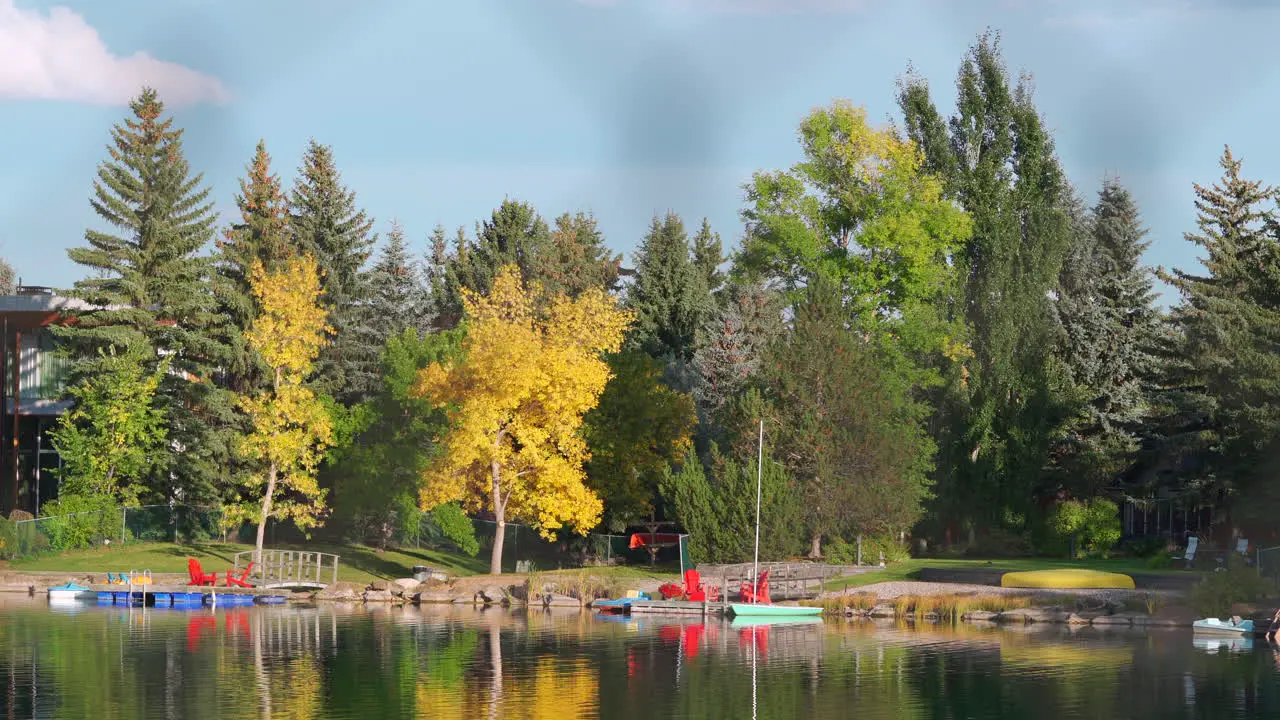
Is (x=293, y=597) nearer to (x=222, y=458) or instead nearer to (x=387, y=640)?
(x=222, y=458)

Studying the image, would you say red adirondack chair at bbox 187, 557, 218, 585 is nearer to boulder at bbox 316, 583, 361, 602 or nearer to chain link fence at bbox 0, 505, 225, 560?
boulder at bbox 316, 583, 361, 602

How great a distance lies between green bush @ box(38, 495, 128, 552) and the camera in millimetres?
62812

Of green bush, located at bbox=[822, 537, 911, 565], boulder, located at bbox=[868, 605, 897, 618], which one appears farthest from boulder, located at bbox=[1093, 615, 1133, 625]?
green bush, located at bbox=[822, 537, 911, 565]

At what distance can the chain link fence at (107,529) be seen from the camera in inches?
2434

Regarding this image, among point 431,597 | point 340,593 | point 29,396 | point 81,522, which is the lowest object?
point 431,597

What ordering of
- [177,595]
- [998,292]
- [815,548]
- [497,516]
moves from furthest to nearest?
[998,292], [497,516], [815,548], [177,595]

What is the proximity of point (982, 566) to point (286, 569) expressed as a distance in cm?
2770

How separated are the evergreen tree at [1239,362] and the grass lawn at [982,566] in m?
4.60

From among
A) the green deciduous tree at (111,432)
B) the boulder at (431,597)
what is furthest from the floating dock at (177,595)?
the green deciduous tree at (111,432)

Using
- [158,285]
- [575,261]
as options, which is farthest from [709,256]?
[158,285]

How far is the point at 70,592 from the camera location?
183ft

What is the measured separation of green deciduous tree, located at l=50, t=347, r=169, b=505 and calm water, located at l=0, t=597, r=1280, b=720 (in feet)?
54.1

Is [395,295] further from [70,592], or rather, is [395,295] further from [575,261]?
[70,592]

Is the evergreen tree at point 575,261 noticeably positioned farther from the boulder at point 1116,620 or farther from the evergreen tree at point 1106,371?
the boulder at point 1116,620
